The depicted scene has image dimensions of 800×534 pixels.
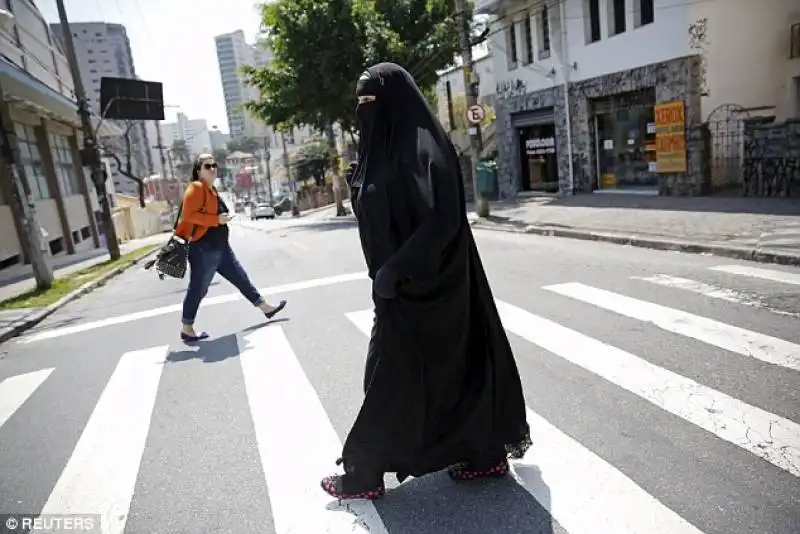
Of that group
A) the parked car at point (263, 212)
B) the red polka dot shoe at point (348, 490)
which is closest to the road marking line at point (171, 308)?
the red polka dot shoe at point (348, 490)

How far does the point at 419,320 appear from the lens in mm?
2457

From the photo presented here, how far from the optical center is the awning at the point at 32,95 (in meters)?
13.9

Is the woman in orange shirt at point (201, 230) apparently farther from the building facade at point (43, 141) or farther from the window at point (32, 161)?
the window at point (32, 161)

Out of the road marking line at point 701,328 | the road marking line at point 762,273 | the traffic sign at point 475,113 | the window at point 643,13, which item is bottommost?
the road marking line at point 762,273

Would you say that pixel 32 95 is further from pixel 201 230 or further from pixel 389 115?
pixel 389 115

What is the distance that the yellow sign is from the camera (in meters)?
13.7

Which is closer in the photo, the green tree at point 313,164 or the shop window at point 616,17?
the shop window at point 616,17

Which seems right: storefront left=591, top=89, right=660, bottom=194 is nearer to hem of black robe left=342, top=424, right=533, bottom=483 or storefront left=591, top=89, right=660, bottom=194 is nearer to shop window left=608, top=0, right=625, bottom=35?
shop window left=608, top=0, right=625, bottom=35

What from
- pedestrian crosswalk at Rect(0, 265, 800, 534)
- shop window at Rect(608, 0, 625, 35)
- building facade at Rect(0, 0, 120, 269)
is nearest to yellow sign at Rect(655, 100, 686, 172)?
shop window at Rect(608, 0, 625, 35)

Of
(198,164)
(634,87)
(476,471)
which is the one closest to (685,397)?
(476,471)

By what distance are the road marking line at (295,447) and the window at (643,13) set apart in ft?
45.4

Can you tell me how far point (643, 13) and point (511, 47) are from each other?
19.9ft

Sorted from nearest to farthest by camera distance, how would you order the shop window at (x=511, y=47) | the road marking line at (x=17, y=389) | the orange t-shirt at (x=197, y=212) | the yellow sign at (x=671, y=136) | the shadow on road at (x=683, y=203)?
the road marking line at (x=17, y=389) < the orange t-shirt at (x=197, y=212) < the shadow on road at (x=683, y=203) < the yellow sign at (x=671, y=136) < the shop window at (x=511, y=47)

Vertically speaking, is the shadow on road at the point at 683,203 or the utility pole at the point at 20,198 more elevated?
the utility pole at the point at 20,198
